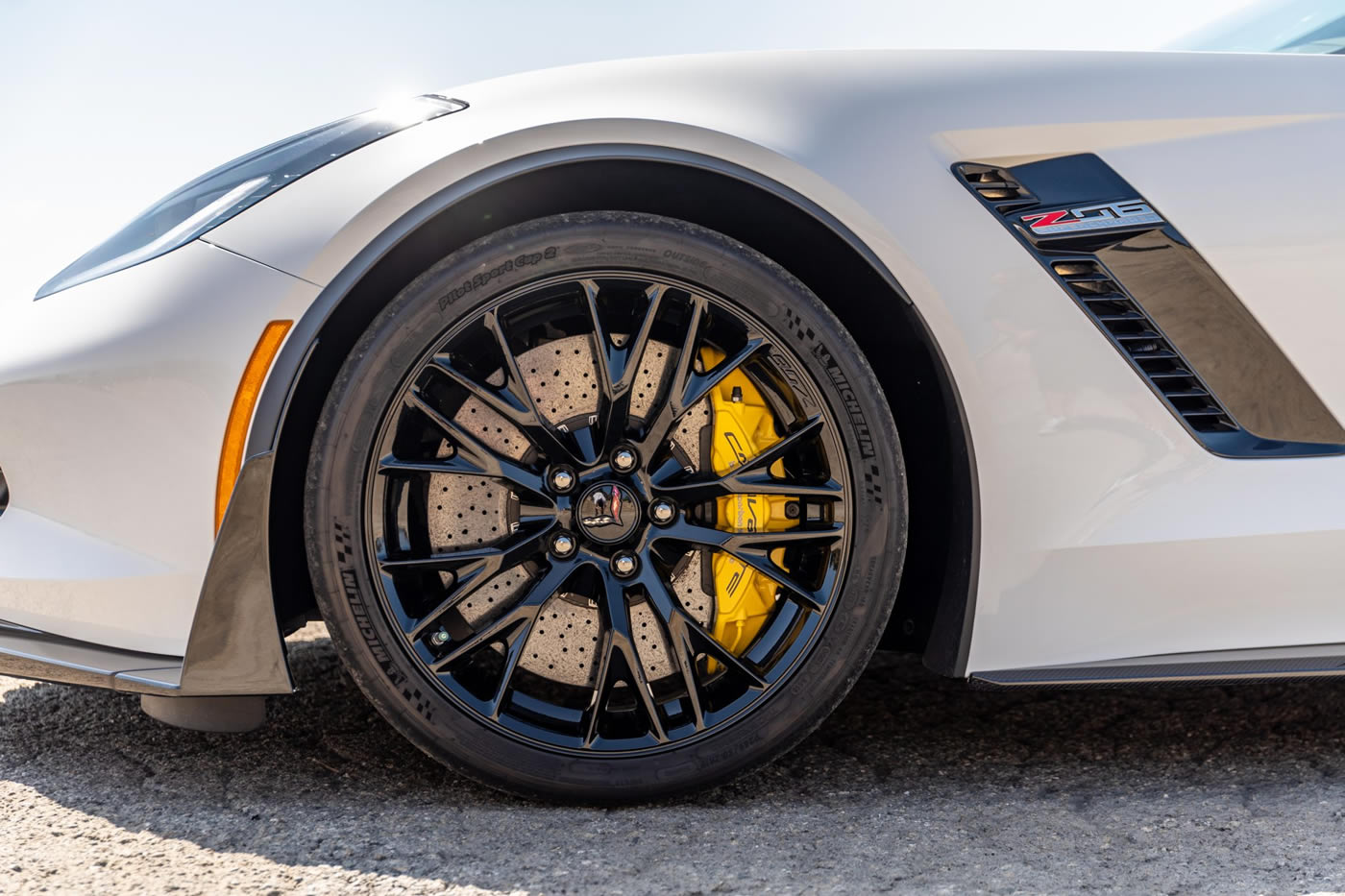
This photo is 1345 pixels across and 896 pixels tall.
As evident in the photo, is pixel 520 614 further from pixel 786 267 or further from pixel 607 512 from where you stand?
pixel 786 267

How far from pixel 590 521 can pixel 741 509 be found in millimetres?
241

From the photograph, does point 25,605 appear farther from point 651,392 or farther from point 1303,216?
point 1303,216

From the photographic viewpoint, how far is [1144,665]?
1511 millimetres

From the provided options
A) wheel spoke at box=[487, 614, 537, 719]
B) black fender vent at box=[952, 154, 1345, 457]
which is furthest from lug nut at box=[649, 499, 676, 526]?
black fender vent at box=[952, 154, 1345, 457]

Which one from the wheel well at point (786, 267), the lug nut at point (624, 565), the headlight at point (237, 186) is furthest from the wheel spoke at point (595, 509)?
the headlight at point (237, 186)

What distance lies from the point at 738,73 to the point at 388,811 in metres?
1.20

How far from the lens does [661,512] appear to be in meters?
1.50

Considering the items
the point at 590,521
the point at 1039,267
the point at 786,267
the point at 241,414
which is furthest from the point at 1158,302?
the point at 241,414

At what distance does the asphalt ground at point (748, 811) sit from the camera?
130 centimetres

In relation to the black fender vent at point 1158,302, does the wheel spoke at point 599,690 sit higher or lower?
lower

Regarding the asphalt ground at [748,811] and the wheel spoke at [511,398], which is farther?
the wheel spoke at [511,398]

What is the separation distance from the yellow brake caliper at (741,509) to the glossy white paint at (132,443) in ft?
2.04

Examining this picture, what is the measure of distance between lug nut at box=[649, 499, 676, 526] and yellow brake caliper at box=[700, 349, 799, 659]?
0.10m

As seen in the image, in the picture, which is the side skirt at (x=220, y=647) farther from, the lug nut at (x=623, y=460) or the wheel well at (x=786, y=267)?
the lug nut at (x=623, y=460)
